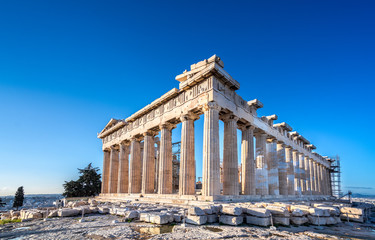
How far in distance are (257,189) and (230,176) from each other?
584cm

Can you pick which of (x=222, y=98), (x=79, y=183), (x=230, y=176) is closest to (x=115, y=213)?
(x=230, y=176)

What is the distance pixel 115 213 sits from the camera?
1339cm

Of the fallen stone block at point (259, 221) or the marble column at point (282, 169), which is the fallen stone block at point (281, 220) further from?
the marble column at point (282, 169)

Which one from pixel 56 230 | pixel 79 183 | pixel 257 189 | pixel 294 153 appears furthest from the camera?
pixel 79 183

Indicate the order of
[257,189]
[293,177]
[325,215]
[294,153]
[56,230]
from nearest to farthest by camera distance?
[56,230] < [325,215] < [257,189] < [293,177] < [294,153]

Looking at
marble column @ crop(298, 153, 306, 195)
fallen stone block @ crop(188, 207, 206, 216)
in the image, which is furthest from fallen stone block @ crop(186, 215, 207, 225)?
marble column @ crop(298, 153, 306, 195)

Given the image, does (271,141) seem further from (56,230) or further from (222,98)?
(56,230)

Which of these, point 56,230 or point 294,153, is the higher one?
point 294,153

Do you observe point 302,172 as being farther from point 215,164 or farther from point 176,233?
point 176,233

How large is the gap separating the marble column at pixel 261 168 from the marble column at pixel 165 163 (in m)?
8.35

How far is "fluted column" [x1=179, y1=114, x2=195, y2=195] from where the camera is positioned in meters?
19.2

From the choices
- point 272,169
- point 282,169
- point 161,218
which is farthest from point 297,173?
point 161,218

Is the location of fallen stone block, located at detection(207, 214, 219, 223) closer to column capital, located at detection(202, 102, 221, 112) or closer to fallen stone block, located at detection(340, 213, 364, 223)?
fallen stone block, located at detection(340, 213, 364, 223)

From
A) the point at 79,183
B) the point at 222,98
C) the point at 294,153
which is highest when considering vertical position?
the point at 222,98
